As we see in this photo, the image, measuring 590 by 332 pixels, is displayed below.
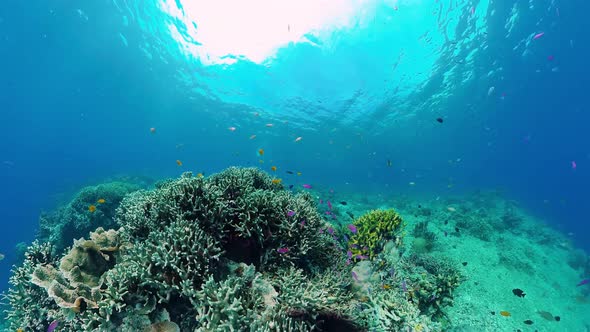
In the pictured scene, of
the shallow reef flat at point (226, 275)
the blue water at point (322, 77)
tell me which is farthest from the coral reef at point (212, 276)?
the blue water at point (322, 77)

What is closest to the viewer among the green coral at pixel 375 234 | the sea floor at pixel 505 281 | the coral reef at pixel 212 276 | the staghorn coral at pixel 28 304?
the coral reef at pixel 212 276

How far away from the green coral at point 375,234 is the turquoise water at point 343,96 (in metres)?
0.40

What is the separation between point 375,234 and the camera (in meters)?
7.12

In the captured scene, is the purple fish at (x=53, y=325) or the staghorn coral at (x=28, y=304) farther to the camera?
the staghorn coral at (x=28, y=304)

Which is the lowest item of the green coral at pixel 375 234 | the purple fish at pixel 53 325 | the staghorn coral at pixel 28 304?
the purple fish at pixel 53 325

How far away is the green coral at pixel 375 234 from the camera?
6.91m

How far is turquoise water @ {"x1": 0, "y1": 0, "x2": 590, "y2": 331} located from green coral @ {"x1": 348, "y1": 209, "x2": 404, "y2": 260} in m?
0.40

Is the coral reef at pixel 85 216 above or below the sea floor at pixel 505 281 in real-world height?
above

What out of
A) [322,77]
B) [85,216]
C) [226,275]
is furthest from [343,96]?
[226,275]

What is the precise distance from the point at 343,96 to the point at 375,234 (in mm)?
32158

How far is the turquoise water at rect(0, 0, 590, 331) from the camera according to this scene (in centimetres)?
866

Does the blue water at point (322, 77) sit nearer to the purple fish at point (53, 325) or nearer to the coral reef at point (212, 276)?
the coral reef at point (212, 276)

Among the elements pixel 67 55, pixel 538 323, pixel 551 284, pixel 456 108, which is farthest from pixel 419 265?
pixel 67 55

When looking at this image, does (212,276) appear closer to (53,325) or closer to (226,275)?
(226,275)
